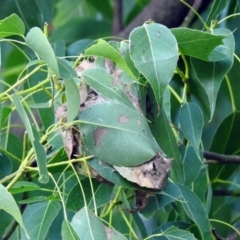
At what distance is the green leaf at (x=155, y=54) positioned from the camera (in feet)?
2.15

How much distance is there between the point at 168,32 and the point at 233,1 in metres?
0.54

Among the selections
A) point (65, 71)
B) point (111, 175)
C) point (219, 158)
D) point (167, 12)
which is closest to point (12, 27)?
point (65, 71)

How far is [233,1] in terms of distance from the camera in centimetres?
120

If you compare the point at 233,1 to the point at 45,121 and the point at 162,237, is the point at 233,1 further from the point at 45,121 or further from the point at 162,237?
the point at 162,237

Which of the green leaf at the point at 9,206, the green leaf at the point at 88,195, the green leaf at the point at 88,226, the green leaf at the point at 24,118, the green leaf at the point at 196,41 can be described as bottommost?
the green leaf at the point at 88,195

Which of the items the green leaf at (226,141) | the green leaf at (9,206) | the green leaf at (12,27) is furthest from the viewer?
the green leaf at (226,141)

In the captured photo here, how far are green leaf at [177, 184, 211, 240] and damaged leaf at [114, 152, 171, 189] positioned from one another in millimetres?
135

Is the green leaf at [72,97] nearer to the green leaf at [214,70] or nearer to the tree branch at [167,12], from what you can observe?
the green leaf at [214,70]

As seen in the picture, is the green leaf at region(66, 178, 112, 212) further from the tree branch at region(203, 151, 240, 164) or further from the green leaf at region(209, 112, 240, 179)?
the green leaf at region(209, 112, 240, 179)

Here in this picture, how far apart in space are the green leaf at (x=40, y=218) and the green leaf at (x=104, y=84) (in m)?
0.17

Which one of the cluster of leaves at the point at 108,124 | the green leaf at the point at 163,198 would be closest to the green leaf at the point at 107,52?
the cluster of leaves at the point at 108,124

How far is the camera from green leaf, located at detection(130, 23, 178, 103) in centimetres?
66

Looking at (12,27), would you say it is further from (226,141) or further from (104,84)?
(226,141)

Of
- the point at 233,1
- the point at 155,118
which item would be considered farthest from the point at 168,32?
the point at 233,1
